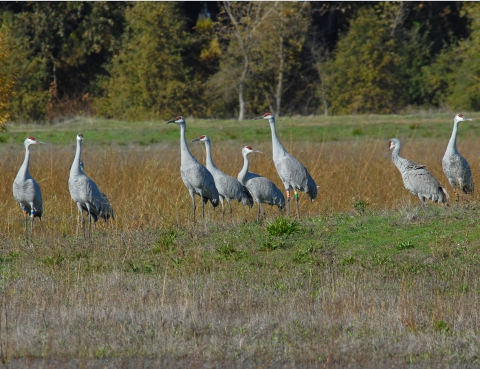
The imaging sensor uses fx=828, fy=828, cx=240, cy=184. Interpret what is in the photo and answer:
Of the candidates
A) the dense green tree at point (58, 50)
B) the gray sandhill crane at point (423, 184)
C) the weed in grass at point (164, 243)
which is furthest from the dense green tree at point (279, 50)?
the weed in grass at point (164, 243)

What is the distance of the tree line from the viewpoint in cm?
3497

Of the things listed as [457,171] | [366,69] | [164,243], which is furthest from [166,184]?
[366,69]

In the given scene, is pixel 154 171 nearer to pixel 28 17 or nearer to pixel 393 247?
pixel 393 247

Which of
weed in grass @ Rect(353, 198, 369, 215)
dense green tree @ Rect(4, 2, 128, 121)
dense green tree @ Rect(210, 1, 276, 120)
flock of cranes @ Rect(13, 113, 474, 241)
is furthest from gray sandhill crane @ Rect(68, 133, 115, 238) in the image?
dense green tree @ Rect(210, 1, 276, 120)

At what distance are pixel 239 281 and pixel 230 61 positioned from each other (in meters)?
29.5

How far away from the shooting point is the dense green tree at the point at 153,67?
34.3 metres

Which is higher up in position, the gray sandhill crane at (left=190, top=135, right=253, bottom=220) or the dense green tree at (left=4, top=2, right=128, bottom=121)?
the dense green tree at (left=4, top=2, right=128, bottom=121)

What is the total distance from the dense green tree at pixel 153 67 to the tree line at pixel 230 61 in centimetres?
6

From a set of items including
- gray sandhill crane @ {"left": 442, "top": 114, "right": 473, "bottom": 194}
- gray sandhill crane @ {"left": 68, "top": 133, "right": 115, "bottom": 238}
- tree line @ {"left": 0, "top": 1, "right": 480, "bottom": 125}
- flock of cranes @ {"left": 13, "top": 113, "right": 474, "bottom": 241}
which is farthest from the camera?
tree line @ {"left": 0, "top": 1, "right": 480, "bottom": 125}

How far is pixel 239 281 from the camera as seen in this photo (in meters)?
7.86

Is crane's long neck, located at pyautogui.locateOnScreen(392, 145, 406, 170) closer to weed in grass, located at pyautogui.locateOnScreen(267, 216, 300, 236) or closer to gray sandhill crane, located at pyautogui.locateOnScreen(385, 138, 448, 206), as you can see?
gray sandhill crane, located at pyautogui.locateOnScreen(385, 138, 448, 206)

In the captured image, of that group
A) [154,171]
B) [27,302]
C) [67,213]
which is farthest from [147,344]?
[154,171]

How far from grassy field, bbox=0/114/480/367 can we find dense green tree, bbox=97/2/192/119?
67.5 ft

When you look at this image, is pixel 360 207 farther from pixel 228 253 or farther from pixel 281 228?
pixel 228 253
